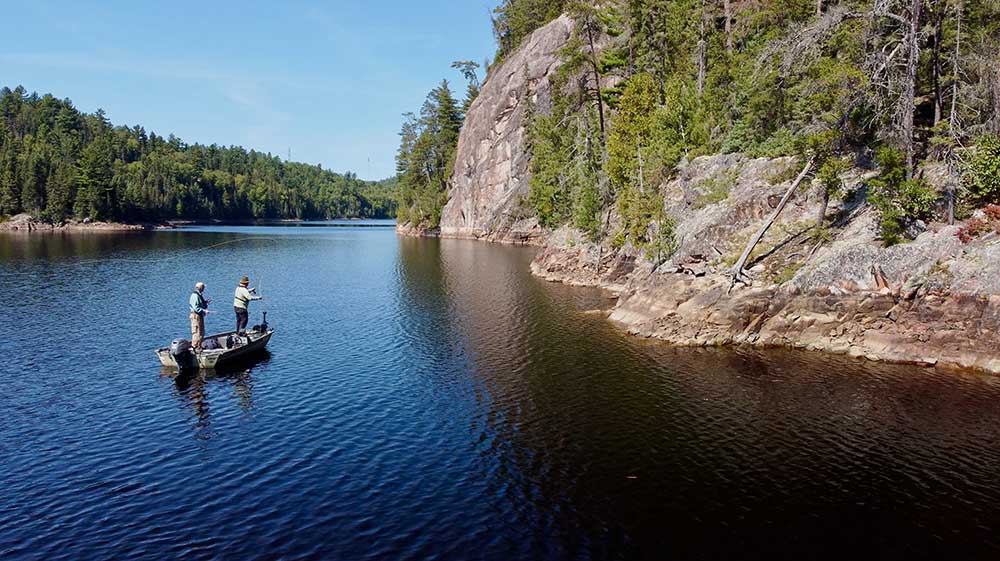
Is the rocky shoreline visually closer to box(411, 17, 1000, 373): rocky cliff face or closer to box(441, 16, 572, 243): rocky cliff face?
box(441, 16, 572, 243): rocky cliff face

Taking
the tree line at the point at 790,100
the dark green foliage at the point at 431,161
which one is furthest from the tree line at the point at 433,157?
the tree line at the point at 790,100

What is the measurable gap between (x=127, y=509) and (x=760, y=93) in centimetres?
5660

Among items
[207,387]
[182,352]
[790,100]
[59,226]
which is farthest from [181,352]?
[59,226]

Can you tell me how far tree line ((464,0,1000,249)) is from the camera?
1490 inches

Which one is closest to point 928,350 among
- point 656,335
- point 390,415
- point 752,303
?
point 752,303

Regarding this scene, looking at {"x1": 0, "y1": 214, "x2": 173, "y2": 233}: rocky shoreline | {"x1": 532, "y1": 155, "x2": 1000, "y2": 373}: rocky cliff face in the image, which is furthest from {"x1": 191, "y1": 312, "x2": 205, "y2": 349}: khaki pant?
{"x1": 0, "y1": 214, "x2": 173, "y2": 233}: rocky shoreline

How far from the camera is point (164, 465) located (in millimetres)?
21844

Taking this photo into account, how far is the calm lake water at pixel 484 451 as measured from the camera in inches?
682

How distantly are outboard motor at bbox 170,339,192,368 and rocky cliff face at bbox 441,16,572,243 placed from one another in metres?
94.4

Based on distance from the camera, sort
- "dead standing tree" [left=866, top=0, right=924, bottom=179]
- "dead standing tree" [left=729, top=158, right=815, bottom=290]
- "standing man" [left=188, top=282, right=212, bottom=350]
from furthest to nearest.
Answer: "dead standing tree" [left=729, top=158, right=815, bottom=290] → "dead standing tree" [left=866, top=0, right=924, bottom=179] → "standing man" [left=188, top=282, right=212, bottom=350]

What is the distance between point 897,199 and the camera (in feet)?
125

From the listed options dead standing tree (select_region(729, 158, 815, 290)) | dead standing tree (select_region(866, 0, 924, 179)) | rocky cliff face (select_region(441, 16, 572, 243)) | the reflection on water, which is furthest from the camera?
rocky cliff face (select_region(441, 16, 572, 243))

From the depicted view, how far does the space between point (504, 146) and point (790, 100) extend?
84.8 meters

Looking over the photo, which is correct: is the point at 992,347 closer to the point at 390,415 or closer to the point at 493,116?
the point at 390,415
